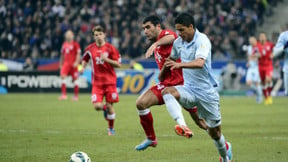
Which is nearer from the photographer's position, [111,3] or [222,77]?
[222,77]

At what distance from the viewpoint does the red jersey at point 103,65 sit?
1536cm

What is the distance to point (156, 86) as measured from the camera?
11391mm

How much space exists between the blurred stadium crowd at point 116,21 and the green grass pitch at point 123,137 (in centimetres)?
1299

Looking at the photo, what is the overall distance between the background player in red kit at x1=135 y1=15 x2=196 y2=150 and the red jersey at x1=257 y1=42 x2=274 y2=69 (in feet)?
→ 51.5

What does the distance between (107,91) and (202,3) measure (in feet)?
73.1

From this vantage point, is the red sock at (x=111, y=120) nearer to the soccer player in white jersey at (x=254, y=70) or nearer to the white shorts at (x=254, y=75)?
the soccer player in white jersey at (x=254, y=70)

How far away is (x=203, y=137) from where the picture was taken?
13828 millimetres

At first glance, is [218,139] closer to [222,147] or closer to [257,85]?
[222,147]

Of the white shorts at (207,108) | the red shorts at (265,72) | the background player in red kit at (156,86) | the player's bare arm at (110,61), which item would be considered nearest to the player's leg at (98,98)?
the player's bare arm at (110,61)

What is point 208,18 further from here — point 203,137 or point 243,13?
point 203,137

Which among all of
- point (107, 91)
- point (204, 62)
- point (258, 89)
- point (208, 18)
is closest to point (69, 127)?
point (107, 91)

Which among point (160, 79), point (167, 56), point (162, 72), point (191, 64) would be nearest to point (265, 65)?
point (167, 56)

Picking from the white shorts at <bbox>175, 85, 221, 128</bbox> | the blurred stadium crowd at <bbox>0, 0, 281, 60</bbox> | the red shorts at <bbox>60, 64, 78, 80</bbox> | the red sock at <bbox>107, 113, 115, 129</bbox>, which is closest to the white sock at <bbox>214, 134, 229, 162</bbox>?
the white shorts at <bbox>175, 85, 221, 128</bbox>

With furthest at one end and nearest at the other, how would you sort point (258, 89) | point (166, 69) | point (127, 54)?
point (127, 54) → point (258, 89) → point (166, 69)
